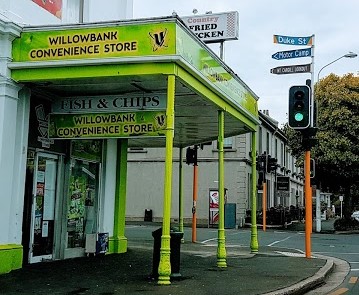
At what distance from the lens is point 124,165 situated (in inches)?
605

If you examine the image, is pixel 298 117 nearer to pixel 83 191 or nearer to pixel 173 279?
pixel 83 191

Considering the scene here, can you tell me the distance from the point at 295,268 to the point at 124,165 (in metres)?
5.51

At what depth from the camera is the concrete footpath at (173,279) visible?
880cm

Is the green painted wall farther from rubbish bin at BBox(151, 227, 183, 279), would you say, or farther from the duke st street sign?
the duke st street sign

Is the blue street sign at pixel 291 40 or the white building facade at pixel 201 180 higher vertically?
the blue street sign at pixel 291 40

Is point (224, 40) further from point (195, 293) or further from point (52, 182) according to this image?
point (195, 293)

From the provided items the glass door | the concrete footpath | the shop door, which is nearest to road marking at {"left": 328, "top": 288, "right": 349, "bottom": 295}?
the concrete footpath

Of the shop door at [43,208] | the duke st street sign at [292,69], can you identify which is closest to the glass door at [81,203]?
the shop door at [43,208]

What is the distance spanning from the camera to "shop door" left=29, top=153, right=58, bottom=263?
39.4ft

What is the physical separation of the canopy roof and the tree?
65.1 feet

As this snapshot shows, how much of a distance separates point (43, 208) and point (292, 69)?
24.9 ft

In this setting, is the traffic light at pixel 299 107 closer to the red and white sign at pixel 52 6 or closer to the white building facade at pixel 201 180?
the red and white sign at pixel 52 6

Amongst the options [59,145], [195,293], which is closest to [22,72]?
[59,145]

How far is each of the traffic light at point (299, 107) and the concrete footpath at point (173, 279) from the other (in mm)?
3497
